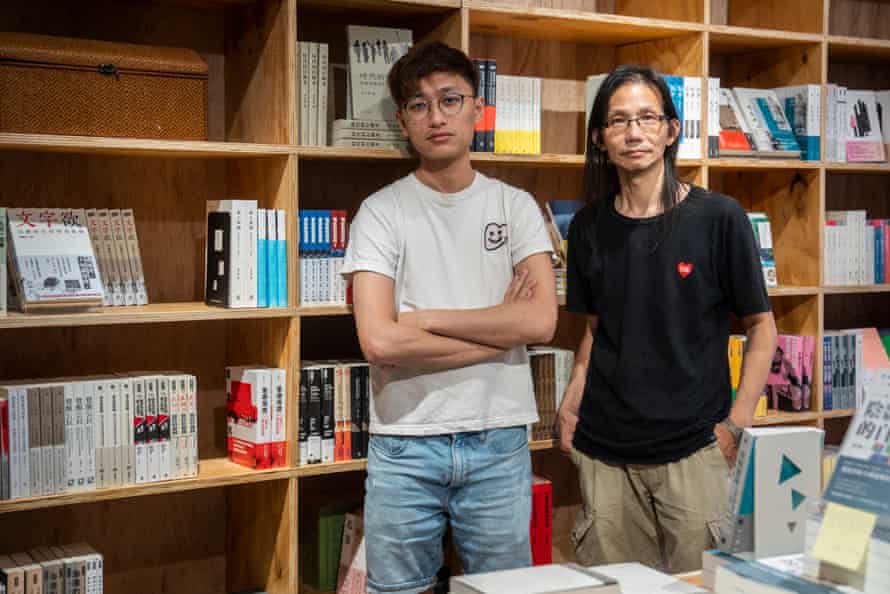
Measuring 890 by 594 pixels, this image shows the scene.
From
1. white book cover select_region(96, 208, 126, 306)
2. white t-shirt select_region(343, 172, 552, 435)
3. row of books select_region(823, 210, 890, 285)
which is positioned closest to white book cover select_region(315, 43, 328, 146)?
white t-shirt select_region(343, 172, 552, 435)

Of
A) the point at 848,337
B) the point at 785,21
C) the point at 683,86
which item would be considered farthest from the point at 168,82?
the point at 848,337

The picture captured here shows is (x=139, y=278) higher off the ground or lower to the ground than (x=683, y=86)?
lower

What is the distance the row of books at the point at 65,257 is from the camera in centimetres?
260

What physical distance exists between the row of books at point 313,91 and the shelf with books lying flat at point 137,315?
50cm

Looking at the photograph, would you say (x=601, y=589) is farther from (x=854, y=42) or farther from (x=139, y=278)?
(x=854, y=42)

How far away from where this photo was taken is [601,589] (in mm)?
1654

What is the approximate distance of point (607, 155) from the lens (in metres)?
2.78

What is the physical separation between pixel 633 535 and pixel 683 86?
1.59m

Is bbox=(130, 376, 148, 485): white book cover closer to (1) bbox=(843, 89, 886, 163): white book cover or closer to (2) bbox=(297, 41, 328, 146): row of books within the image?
(2) bbox=(297, 41, 328, 146): row of books

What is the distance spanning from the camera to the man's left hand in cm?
257

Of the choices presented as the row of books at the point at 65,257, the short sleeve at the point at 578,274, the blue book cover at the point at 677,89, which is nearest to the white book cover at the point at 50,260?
the row of books at the point at 65,257

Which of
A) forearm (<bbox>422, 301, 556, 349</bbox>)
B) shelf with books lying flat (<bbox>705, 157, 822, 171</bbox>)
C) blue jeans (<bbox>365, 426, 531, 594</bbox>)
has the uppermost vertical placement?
shelf with books lying flat (<bbox>705, 157, 822, 171</bbox>)

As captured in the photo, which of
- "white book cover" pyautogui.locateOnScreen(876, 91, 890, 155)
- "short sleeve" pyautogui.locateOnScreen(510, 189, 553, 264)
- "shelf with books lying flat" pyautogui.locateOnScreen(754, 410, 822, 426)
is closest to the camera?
"short sleeve" pyautogui.locateOnScreen(510, 189, 553, 264)

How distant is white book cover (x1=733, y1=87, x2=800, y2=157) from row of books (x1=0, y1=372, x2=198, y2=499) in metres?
2.15
